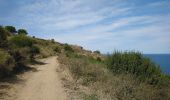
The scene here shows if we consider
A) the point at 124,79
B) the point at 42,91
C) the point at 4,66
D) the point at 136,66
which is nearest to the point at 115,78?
the point at 124,79

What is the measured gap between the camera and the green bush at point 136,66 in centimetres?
2195

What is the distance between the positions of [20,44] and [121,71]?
20344 mm

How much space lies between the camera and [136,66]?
22750mm

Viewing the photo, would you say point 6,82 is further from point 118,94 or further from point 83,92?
point 118,94

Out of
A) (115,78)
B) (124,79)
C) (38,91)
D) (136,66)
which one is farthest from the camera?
(136,66)

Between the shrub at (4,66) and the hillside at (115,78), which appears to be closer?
the hillside at (115,78)

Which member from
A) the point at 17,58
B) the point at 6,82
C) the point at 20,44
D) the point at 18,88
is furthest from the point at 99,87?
the point at 20,44

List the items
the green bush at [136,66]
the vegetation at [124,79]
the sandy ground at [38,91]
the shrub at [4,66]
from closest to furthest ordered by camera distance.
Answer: the sandy ground at [38,91] → the vegetation at [124,79] → the shrub at [4,66] → the green bush at [136,66]

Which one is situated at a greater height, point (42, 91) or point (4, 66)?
point (4, 66)

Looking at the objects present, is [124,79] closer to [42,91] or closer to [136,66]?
[136,66]

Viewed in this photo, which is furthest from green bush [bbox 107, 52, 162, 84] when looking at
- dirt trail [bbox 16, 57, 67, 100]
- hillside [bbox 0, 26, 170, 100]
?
dirt trail [bbox 16, 57, 67, 100]

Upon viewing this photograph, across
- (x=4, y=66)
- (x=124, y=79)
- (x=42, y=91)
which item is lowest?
(x=42, y=91)

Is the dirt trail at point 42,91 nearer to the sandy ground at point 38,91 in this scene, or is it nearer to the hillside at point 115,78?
the sandy ground at point 38,91

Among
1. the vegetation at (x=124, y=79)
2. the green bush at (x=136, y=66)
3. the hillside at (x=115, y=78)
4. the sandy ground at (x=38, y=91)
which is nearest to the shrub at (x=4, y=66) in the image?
the hillside at (x=115, y=78)
